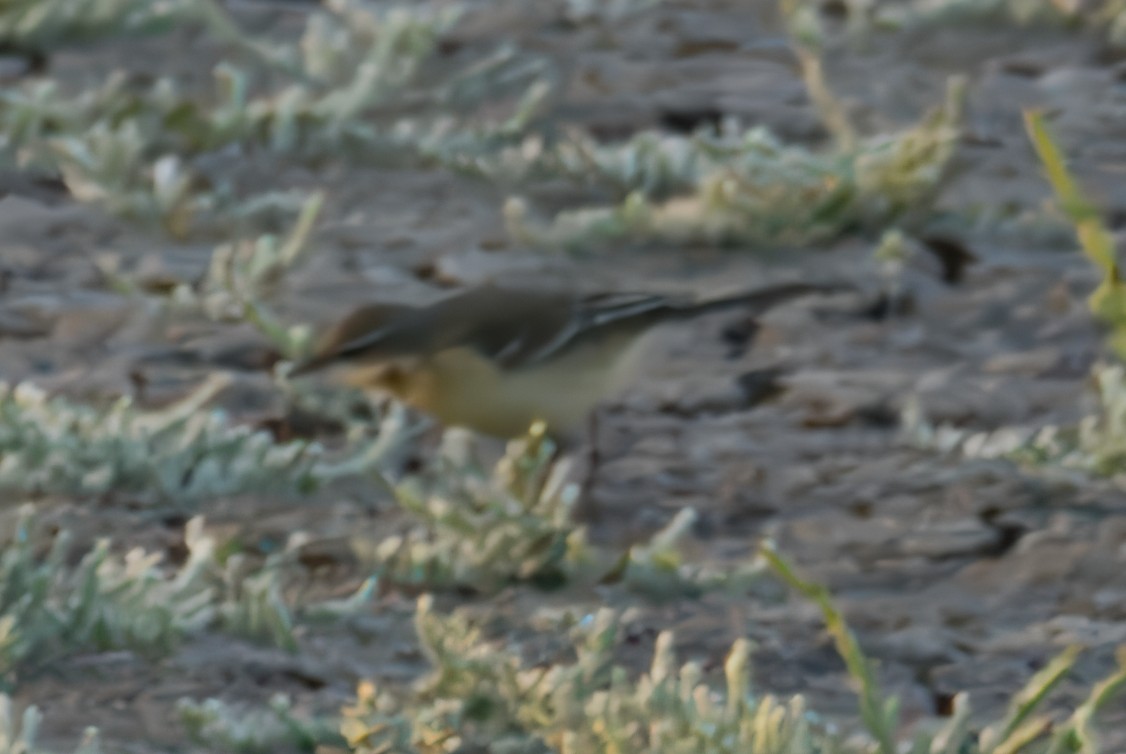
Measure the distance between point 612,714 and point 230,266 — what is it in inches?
98.4

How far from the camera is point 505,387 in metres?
4.00

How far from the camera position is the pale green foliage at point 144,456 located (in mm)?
3779

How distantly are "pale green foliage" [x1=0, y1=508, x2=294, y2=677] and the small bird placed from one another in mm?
788

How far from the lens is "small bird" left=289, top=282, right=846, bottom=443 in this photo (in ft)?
13.1

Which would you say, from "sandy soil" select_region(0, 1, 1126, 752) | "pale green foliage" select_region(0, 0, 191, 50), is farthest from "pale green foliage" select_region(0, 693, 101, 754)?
"pale green foliage" select_region(0, 0, 191, 50)

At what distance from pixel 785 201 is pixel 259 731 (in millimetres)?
2669

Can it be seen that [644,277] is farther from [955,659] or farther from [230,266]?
[955,659]

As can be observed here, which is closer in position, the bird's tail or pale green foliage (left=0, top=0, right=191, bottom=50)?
the bird's tail

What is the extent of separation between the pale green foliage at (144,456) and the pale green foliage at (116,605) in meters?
0.49

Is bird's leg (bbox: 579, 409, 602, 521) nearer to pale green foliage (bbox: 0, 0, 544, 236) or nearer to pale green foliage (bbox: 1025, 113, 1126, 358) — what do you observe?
pale green foliage (bbox: 1025, 113, 1126, 358)

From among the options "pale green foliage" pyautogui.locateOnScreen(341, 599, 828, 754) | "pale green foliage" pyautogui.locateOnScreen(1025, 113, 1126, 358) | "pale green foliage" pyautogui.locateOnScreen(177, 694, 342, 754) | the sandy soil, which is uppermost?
"pale green foliage" pyautogui.locateOnScreen(1025, 113, 1126, 358)

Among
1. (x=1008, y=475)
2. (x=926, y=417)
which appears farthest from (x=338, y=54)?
(x=1008, y=475)

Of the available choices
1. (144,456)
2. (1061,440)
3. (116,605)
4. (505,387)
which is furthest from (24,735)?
(1061,440)

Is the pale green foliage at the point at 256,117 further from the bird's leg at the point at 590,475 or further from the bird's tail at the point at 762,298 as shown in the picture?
the bird's leg at the point at 590,475
